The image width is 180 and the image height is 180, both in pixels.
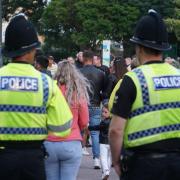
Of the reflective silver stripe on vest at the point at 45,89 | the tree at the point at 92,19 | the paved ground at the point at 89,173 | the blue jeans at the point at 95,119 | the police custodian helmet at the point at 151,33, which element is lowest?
the tree at the point at 92,19

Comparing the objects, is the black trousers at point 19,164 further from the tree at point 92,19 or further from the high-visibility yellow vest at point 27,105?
the tree at point 92,19

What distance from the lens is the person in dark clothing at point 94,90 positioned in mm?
13086

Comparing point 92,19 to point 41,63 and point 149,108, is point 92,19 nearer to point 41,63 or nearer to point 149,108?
point 41,63

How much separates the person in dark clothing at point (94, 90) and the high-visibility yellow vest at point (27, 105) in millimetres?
6982

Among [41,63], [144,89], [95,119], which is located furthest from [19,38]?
[95,119]

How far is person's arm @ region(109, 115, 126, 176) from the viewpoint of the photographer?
5.55 m

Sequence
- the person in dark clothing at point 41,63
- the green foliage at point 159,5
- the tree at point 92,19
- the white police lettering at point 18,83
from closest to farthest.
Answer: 1. the white police lettering at point 18,83
2. the person in dark clothing at point 41,63
3. the green foliage at point 159,5
4. the tree at point 92,19

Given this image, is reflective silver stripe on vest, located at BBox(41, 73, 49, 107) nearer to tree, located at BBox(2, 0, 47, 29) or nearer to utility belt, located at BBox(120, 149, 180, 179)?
utility belt, located at BBox(120, 149, 180, 179)

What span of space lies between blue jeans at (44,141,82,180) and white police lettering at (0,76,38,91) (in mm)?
2051

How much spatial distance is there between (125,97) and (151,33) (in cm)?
60

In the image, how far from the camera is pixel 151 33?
5797 mm

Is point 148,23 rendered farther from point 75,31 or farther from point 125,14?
point 75,31

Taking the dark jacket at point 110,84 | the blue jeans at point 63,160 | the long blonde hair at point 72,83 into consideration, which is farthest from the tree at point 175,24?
the blue jeans at point 63,160

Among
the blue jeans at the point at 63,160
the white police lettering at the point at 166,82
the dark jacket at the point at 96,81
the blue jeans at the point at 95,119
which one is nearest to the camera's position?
the white police lettering at the point at 166,82
